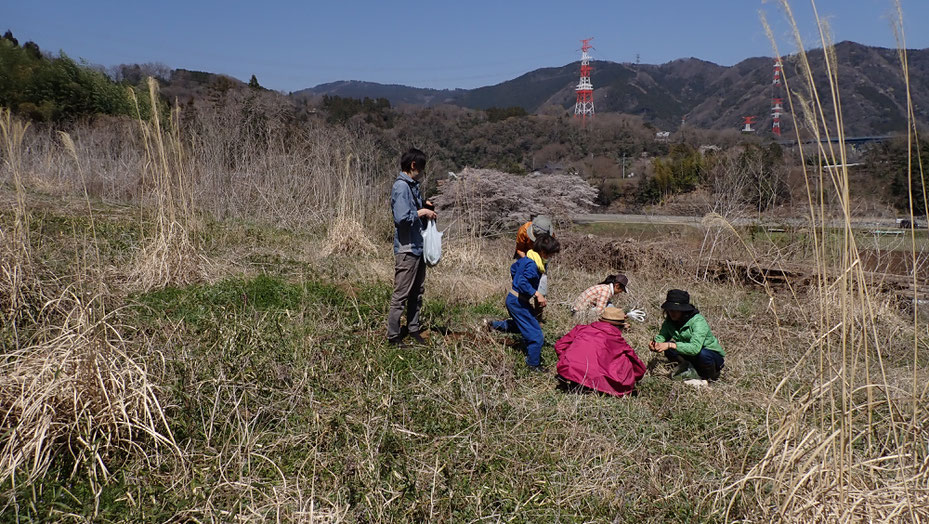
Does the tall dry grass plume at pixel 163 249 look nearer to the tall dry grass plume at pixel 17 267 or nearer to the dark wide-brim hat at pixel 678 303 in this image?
the tall dry grass plume at pixel 17 267

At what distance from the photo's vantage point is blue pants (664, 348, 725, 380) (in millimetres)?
4320

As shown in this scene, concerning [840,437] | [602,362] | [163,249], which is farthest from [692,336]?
[163,249]

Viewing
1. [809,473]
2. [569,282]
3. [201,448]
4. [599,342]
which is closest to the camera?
[809,473]

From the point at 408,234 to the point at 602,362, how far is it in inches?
63.7

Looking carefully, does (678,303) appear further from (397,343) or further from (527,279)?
(397,343)

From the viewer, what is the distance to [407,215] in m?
4.09

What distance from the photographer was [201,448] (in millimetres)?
2947

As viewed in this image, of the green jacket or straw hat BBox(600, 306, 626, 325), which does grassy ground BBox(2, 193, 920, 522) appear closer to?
the green jacket

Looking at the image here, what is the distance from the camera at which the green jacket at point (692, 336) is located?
4234mm

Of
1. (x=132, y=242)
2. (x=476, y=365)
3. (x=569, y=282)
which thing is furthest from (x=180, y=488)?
(x=569, y=282)

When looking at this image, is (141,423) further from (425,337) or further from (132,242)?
(132,242)

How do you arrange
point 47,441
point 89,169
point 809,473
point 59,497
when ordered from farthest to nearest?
point 89,169, point 47,441, point 59,497, point 809,473

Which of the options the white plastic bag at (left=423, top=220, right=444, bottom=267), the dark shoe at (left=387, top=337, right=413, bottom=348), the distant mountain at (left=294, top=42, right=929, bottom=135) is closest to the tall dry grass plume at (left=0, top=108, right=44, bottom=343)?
the dark shoe at (left=387, top=337, right=413, bottom=348)

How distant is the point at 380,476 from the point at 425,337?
1.99m
